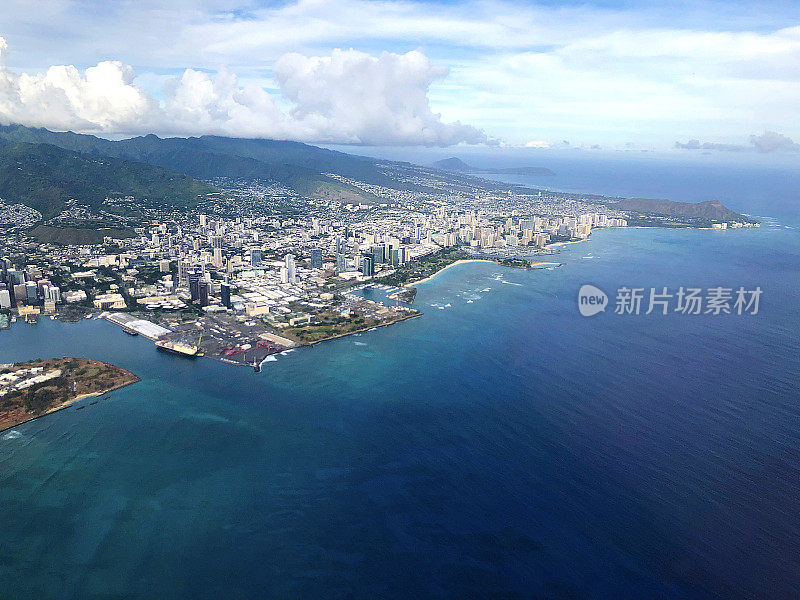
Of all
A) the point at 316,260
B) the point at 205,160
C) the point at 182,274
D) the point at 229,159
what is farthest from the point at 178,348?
the point at 205,160

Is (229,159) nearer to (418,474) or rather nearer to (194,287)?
(194,287)

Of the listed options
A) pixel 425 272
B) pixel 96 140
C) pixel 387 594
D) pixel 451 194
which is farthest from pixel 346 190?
pixel 387 594

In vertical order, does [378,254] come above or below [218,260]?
above

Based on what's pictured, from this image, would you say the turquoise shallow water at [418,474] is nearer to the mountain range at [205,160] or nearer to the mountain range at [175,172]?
the mountain range at [175,172]

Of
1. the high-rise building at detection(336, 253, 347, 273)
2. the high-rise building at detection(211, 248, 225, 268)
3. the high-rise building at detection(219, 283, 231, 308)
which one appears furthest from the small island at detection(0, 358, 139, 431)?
the high-rise building at detection(336, 253, 347, 273)

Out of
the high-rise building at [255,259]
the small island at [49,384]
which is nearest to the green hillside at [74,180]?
the high-rise building at [255,259]

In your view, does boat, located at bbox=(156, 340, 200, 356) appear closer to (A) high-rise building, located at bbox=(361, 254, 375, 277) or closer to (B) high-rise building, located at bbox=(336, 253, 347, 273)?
(A) high-rise building, located at bbox=(361, 254, 375, 277)
